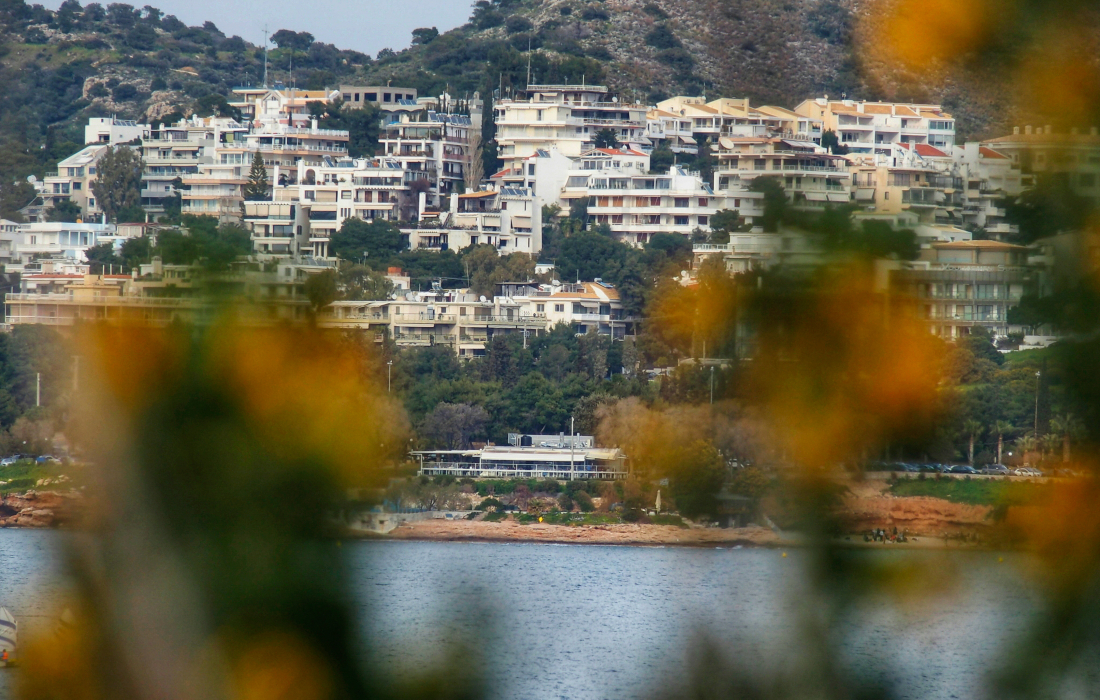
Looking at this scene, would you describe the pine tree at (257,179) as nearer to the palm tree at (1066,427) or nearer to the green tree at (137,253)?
the green tree at (137,253)

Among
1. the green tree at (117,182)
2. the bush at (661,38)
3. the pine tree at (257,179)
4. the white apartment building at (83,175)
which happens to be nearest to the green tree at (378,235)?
the pine tree at (257,179)

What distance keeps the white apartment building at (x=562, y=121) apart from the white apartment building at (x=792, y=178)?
28453 millimetres

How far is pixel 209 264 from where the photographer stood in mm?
1089

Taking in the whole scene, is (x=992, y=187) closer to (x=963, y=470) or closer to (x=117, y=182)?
(x=963, y=470)

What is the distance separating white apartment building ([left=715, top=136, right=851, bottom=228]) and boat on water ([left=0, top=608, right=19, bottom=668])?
0.57 metres

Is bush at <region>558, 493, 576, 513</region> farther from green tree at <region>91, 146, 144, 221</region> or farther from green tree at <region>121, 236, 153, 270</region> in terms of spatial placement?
green tree at <region>121, 236, 153, 270</region>

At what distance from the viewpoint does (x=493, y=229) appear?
25.8m

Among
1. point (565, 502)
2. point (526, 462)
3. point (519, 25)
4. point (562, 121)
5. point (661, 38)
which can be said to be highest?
point (519, 25)

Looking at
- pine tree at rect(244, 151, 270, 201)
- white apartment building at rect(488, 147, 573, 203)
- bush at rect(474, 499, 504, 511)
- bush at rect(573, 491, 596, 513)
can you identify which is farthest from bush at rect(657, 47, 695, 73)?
bush at rect(573, 491, 596, 513)

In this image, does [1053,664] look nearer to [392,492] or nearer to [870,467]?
[870,467]

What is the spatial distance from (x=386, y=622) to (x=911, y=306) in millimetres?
412

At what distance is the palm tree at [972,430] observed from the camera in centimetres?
106

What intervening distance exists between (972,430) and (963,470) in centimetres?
4

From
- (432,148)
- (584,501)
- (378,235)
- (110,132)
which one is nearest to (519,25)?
(432,148)
